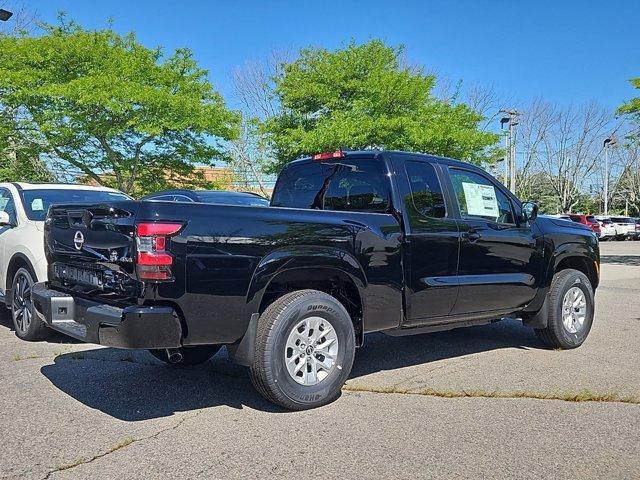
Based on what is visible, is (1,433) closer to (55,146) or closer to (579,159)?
(55,146)

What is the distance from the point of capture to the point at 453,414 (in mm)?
4340

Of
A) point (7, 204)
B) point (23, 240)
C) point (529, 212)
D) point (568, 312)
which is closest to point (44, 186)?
point (7, 204)

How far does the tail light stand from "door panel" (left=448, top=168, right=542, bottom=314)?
2.63m

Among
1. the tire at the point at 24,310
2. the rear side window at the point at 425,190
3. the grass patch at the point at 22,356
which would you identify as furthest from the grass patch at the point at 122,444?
the tire at the point at 24,310

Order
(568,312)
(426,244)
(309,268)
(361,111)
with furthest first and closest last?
(361,111), (568,312), (426,244), (309,268)

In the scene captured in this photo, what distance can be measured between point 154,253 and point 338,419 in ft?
5.42

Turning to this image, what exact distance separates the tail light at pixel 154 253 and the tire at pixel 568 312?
413 cm

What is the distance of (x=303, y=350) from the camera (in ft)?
14.6

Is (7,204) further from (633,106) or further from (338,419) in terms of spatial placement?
(633,106)

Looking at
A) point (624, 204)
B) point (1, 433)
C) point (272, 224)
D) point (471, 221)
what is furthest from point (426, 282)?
point (624, 204)

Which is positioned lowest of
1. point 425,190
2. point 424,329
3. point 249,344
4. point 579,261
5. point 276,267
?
point 424,329

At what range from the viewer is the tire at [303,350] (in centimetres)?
423

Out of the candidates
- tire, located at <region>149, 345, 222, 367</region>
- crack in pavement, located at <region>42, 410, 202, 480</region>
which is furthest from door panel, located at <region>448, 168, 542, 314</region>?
crack in pavement, located at <region>42, 410, 202, 480</region>

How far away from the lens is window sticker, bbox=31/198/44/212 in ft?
23.9
